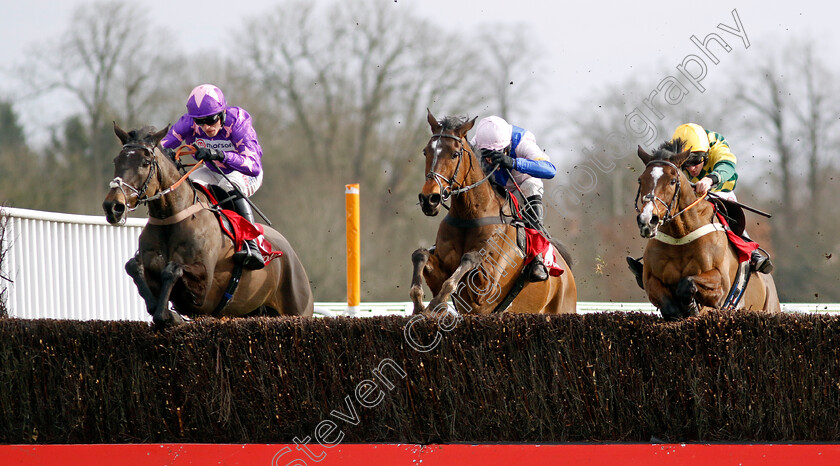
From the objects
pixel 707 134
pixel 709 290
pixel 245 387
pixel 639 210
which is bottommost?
pixel 245 387

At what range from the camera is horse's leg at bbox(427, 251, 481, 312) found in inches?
180

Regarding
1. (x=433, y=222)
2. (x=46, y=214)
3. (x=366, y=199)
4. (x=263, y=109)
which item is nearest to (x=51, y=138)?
(x=263, y=109)

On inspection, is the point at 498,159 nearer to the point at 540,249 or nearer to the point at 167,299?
the point at 540,249

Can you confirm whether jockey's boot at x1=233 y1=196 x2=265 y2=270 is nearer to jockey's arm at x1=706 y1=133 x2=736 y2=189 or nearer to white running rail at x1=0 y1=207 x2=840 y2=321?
white running rail at x1=0 y1=207 x2=840 y2=321

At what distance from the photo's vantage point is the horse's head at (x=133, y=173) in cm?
445

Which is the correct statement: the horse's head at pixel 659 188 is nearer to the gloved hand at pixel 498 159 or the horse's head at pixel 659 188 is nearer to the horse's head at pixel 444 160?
the gloved hand at pixel 498 159

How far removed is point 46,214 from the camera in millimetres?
6609

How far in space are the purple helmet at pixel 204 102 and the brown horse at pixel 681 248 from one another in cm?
255

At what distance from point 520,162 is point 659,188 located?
0.97 metres

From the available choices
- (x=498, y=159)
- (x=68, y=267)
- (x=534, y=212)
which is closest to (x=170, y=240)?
(x=498, y=159)

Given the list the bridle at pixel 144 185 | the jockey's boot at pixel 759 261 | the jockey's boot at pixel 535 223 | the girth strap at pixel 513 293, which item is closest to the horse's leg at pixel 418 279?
the girth strap at pixel 513 293

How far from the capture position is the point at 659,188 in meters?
4.84

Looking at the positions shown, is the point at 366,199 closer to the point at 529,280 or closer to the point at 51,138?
the point at 51,138

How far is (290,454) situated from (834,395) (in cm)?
230
